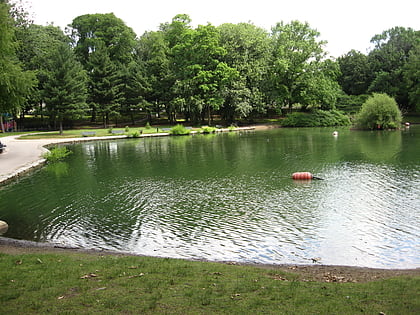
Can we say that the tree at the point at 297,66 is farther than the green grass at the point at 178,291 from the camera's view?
Yes

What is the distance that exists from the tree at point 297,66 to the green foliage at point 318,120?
2495mm

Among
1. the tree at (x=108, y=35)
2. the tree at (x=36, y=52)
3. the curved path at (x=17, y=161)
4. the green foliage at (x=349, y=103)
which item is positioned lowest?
the curved path at (x=17, y=161)

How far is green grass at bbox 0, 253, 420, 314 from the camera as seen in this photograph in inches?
198

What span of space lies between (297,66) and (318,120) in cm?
929

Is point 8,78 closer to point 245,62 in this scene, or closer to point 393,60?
point 245,62

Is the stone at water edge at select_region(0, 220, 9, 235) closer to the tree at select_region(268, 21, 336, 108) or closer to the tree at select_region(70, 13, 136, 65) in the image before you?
the tree at select_region(268, 21, 336, 108)

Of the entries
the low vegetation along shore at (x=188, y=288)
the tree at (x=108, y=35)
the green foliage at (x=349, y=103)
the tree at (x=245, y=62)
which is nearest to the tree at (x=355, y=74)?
the green foliage at (x=349, y=103)

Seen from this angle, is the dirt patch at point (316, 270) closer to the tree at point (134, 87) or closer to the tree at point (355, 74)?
the tree at point (134, 87)

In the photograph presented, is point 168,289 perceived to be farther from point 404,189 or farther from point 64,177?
point 64,177

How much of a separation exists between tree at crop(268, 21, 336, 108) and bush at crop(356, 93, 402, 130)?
13.9 meters

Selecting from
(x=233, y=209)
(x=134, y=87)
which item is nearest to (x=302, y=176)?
(x=233, y=209)

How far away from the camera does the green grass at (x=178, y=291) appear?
502 centimetres

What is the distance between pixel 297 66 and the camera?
62.2m

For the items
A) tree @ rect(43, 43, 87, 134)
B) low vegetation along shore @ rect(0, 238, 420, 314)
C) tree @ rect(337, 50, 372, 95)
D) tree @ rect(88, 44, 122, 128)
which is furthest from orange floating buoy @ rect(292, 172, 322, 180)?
tree @ rect(337, 50, 372, 95)
